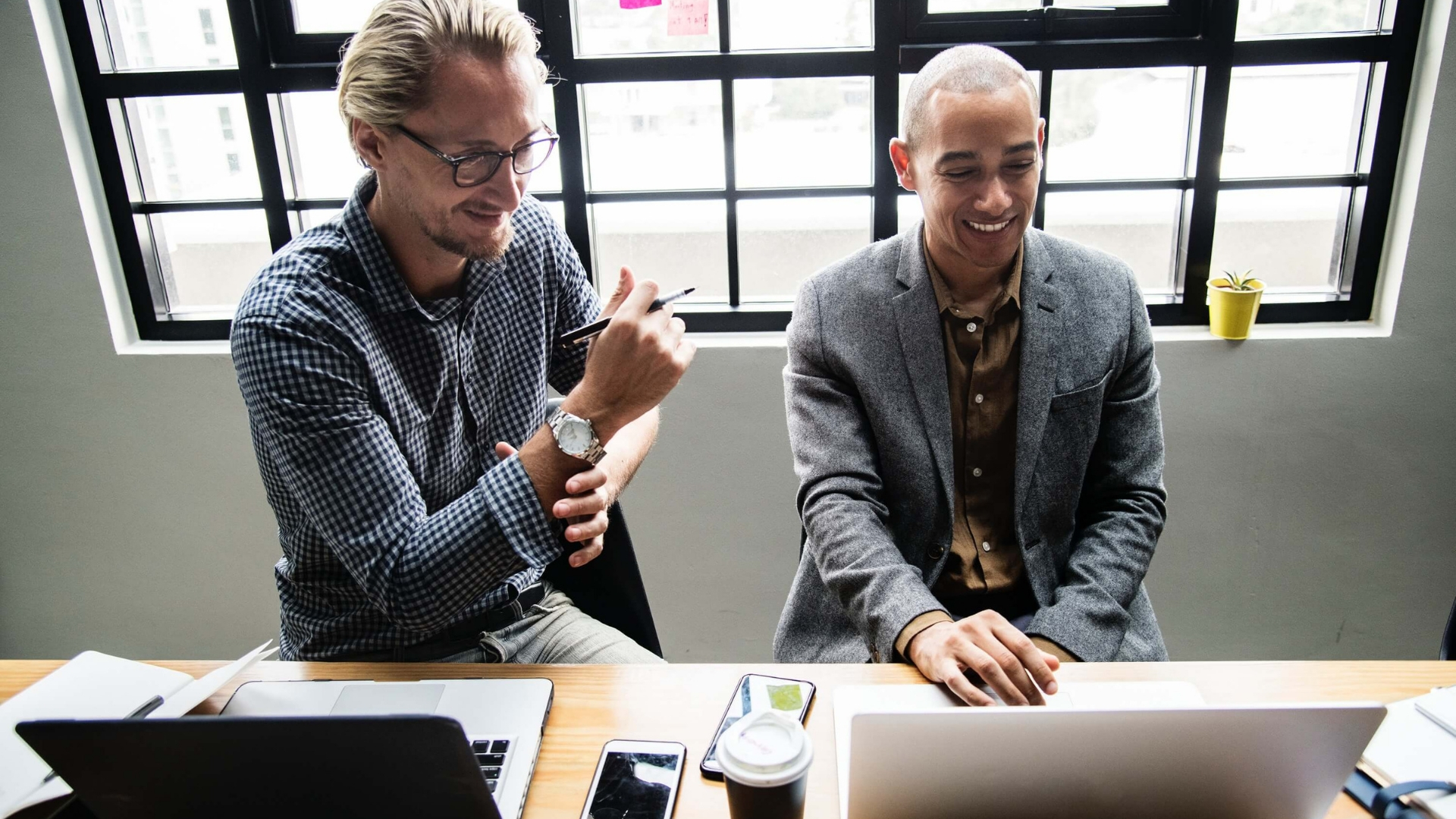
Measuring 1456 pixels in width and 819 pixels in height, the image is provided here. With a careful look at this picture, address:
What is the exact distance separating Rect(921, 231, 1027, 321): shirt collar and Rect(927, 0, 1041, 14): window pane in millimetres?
813

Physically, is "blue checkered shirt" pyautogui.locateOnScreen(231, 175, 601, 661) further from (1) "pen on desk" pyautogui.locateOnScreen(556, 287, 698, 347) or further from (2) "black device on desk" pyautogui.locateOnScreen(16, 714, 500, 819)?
(2) "black device on desk" pyautogui.locateOnScreen(16, 714, 500, 819)

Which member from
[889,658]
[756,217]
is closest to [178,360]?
[756,217]

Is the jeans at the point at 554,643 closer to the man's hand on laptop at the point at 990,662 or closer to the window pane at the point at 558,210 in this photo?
the man's hand on laptop at the point at 990,662

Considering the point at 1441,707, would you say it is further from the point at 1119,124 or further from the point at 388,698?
the point at 1119,124

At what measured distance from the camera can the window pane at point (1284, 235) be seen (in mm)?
2086

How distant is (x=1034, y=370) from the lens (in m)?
1.35

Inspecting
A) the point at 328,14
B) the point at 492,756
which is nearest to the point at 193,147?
the point at 328,14

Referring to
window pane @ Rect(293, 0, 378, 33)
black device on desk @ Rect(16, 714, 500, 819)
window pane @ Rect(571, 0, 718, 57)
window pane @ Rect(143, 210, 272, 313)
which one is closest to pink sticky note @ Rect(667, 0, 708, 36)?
window pane @ Rect(571, 0, 718, 57)

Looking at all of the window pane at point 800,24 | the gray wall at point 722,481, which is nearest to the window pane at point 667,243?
the gray wall at point 722,481

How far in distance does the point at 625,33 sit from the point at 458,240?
40.4 inches

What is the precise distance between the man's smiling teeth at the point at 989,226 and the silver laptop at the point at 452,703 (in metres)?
0.92

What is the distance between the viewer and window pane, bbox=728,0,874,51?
1987mm

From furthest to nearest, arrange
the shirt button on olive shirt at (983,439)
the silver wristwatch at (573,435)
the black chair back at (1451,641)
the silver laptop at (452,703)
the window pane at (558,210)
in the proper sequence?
the window pane at (558,210)
the shirt button on olive shirt at (983,439)
the black chair back at (1451,641)
the silver wristwatch at (573,435)
the silver laptop at (452,703)

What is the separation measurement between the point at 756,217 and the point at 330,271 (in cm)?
120
